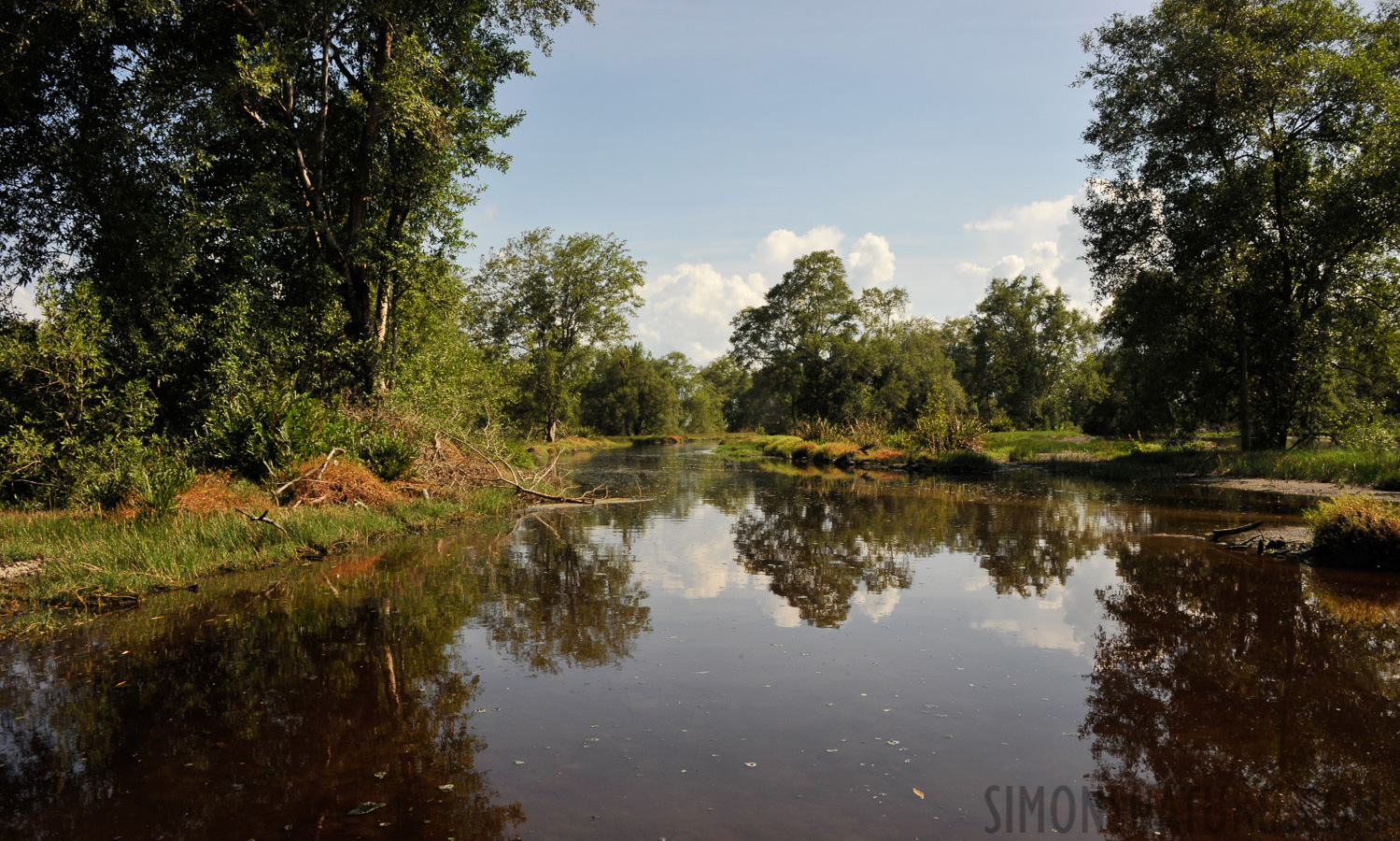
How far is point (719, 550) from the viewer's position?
43.5 feet

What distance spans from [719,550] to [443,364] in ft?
42.4

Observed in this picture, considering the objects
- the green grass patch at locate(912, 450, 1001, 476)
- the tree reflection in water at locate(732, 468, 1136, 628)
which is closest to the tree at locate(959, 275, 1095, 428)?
the green grass patch at locate(912, 450, 1001, 476)

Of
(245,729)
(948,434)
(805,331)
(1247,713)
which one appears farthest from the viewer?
(805,331)

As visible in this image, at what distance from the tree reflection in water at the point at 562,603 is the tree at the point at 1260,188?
21.6m

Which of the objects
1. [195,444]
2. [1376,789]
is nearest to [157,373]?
[195,444]

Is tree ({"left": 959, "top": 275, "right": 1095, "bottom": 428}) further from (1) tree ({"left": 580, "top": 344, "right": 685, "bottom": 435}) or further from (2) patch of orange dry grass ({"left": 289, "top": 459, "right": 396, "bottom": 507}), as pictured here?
(2) patch of orange dry grass ({"left": 289, "top": 459, "right": 396, "bottom": 507})

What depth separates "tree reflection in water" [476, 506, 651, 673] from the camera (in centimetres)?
755

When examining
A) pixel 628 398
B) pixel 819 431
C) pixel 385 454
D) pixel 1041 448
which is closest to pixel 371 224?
pixel 385 454

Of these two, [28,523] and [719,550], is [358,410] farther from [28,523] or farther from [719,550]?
[719,550]

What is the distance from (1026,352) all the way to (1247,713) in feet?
195

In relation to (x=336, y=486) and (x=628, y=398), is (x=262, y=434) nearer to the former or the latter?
(x=336, y=486)

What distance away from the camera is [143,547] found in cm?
967

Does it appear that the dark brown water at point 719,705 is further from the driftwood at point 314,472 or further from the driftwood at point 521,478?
the driftwood at point 521,478

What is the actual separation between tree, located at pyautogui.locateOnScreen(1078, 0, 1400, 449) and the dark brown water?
15800 mm
